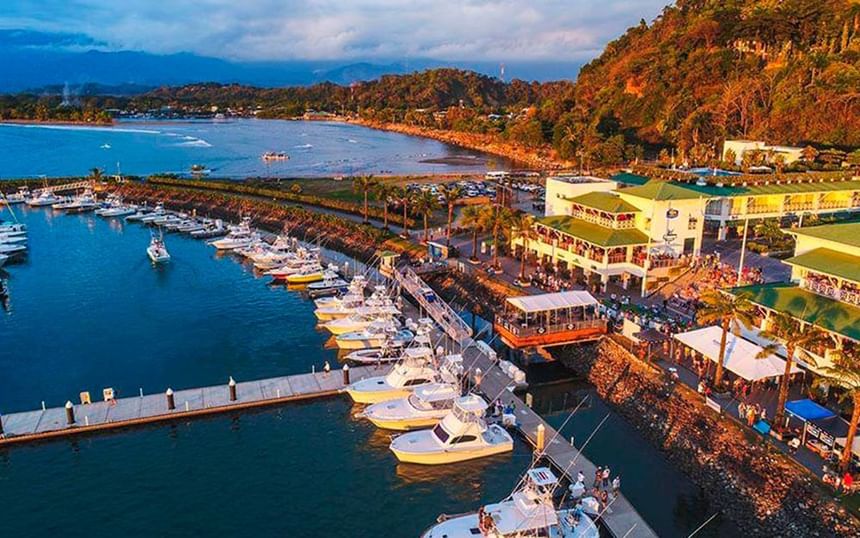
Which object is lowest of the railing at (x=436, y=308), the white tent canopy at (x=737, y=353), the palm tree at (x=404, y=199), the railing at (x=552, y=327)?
the railing at (x=436, y=308)

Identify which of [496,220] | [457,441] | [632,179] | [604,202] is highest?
[632,179]

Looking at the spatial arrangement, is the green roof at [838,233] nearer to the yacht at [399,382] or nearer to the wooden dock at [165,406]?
the yacht at [399,382]

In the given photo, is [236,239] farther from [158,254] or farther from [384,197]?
[384,197]

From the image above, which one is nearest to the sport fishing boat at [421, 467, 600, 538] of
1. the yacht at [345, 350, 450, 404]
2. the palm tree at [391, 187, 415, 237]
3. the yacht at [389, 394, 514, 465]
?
the yacht at [389, 394, 514, 465]

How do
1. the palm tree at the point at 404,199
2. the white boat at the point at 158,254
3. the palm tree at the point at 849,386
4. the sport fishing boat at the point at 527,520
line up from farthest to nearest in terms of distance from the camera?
the palm tree at the point at 404,199
the white boat at the point at 158,254
the palm tree at the point at 849,386
the sport fishing boat at the point at 527,520

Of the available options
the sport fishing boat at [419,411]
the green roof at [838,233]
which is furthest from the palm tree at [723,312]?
the sport fishing boat at [419,411]

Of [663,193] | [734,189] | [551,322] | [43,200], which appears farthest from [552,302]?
[43,200]

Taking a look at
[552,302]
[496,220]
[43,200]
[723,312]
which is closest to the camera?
[723,312]
